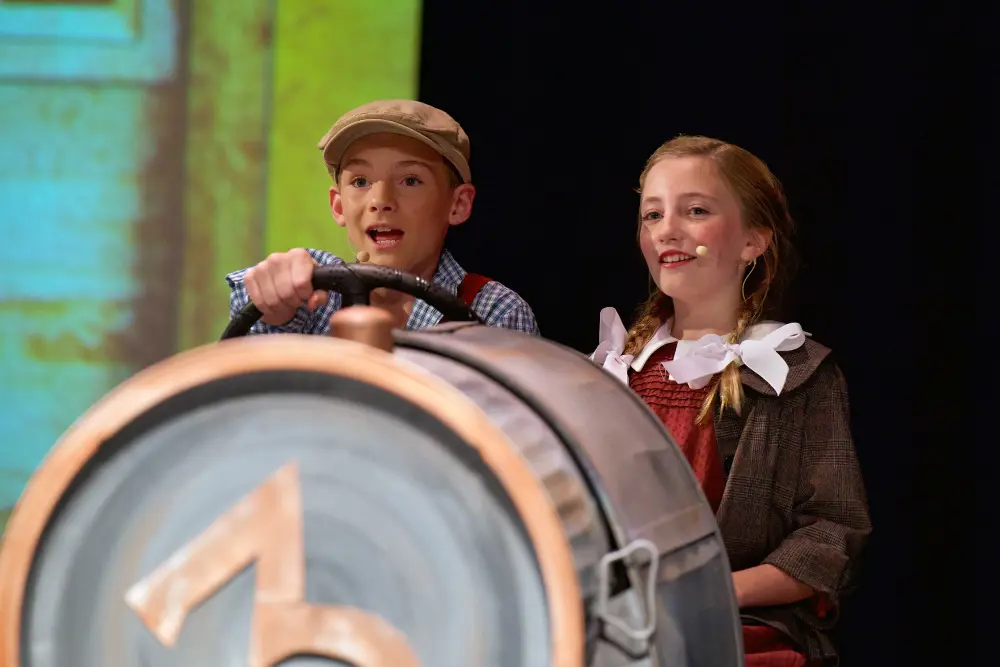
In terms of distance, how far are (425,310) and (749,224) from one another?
0.38 m

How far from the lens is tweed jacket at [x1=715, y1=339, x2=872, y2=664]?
1032mm

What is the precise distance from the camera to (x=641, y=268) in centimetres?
158

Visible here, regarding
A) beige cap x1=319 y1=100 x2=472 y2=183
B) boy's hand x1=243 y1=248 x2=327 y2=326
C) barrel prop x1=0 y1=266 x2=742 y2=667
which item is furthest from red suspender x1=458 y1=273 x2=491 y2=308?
barrel prop x1=0 y1=266 x2=742 y2=667

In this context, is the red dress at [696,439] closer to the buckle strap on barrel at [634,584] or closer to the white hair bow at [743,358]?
the white hair bow at [743,358]

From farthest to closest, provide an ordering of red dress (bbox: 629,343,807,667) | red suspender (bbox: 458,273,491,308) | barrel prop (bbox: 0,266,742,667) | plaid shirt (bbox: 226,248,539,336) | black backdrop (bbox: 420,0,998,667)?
black backdrop (bbox: 420,0,998,667) → red suspender (bbox: 458,273,491,308) → plaid shirt (bbox: 226,248,539,336) → red dress (bbox: 629,343,807,667) → barrel prop (bbox: 0,266,742,667)

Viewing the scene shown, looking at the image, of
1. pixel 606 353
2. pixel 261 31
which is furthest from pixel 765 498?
pixel 261 31

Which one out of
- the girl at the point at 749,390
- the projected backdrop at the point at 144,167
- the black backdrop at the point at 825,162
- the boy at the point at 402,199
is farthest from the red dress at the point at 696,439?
the projected backdrop at the point at 144,167

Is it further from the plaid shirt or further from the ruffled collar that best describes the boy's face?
the ruffled collar

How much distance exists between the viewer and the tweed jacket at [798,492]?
1.03m

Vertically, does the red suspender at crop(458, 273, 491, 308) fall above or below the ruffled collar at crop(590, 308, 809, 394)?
above

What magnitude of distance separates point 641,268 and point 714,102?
0.25 meters

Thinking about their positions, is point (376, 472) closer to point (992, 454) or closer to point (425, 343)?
point (425, 343)

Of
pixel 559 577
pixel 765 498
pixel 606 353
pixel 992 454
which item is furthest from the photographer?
pixel 992 454

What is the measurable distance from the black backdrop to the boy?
349mm
